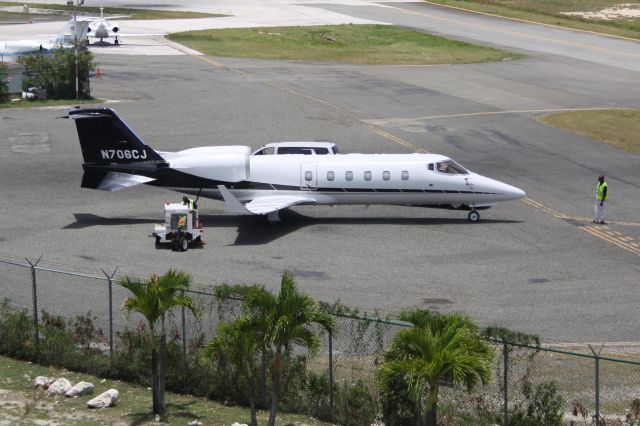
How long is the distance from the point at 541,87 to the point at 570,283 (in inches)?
1733

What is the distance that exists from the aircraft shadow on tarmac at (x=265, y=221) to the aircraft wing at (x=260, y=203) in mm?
887

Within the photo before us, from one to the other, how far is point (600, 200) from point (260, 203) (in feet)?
42.1

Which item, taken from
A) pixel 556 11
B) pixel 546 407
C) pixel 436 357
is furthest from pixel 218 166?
pixel 556 11

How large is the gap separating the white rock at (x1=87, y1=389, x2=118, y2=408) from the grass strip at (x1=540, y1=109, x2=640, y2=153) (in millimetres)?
39505

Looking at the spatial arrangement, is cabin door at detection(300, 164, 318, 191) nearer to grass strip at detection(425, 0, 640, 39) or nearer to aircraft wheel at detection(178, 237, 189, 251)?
aircraft wheel at detection(178, 237, 189, 251)

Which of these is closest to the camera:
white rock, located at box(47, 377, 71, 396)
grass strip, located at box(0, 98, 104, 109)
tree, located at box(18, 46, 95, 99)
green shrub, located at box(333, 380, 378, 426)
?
green shrub, located at box(333, 380, 378, 426)

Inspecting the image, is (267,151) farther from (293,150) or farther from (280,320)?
(280,320)

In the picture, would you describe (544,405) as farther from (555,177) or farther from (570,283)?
(555,177)

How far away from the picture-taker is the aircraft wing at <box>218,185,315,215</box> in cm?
3912

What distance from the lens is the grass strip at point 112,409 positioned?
22969 mm

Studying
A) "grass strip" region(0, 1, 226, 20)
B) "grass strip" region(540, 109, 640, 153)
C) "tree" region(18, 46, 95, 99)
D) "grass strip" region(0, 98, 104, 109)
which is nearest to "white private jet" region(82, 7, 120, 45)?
"grass strip" region(0, 1, 226, 20)

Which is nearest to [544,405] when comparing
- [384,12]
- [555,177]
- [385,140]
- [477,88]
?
[555,177]

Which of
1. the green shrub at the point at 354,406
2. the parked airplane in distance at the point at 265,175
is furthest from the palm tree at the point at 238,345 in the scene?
the parked airplane in distance at the point at 265,175

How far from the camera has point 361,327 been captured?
2572 cm
